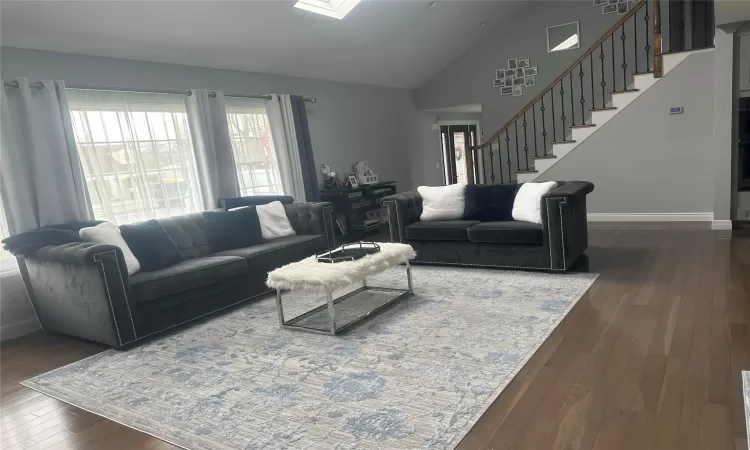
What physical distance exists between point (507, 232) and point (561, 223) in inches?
19.0

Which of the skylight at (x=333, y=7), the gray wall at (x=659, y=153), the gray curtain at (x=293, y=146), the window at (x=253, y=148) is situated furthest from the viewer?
the gray curtain at (x=293, y=146)

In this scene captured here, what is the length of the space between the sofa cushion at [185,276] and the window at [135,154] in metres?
1.03

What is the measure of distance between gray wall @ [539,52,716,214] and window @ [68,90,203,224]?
4.77m

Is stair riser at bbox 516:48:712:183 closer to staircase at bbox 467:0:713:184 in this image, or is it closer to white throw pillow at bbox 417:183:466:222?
staircase at bbox 467:0:713:184

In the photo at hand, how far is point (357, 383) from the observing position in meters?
2.59

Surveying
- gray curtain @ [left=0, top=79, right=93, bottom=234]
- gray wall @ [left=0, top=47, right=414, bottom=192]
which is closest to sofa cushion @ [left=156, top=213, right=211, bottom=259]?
gray curtain @ [left=0, top=79, right=93, bottom=234]

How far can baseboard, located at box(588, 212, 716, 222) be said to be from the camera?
5688mm

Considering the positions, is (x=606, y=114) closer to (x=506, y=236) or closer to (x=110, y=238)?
(x=506, y=236)

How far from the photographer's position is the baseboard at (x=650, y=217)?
5688 millimetres

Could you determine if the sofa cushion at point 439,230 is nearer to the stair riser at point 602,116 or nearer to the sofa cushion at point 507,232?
the sofa cushion at point 507,232

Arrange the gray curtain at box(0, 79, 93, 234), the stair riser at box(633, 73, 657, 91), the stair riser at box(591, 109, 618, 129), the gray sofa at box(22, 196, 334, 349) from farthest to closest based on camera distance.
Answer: the stair riser at box(591, 109, 618, 129) < the stair riser at box(633, 73, 657, 91) < the gray curtain at box(0, 79, 93, 234) < the gray sofa at box(22, 196, 334, 349)

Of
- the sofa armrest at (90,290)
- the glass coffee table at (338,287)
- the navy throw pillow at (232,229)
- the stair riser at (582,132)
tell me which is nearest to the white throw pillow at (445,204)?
the glass coffee table at (338,287)

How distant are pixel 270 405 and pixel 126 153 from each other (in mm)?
3312

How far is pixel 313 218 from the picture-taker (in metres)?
5.12
